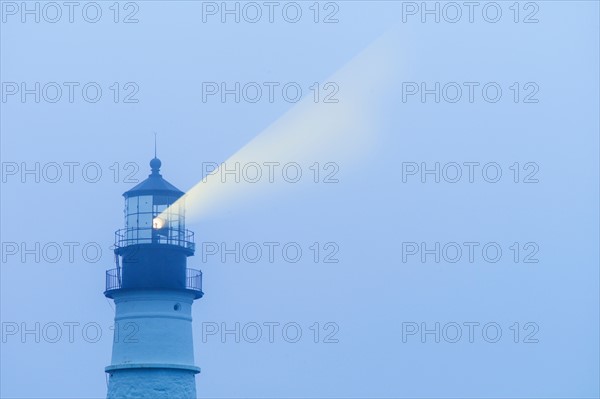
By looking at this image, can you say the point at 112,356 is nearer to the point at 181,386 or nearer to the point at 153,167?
the point at 181,386

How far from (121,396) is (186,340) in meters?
2.60

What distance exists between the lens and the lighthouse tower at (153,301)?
5166cm

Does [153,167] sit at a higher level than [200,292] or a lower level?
higher

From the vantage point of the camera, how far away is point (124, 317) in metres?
52.1

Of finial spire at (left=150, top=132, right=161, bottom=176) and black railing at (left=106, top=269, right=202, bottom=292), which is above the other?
finial spire at (left=150, top=132, right=161, bottom=176)

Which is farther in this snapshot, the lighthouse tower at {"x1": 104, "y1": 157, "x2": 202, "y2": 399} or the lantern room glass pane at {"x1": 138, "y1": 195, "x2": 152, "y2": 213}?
the lantern room glass pane at {"x1": 138, "y1": 195, "x2": 152, "y2": 213}

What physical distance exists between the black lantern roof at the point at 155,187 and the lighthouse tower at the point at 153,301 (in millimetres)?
31

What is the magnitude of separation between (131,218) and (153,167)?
1.79 metres

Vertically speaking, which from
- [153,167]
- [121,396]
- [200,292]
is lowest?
[121,396]

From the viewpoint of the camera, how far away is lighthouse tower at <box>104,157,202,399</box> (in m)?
51.7

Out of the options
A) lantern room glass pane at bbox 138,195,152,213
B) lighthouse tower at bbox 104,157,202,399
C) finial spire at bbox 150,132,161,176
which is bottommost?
lighthouse tower at bbox 104,157,202,399

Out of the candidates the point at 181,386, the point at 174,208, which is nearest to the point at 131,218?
the point at 174,208

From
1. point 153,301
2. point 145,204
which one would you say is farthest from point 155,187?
point 153,301

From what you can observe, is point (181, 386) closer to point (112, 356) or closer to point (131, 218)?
point (112, 356)
